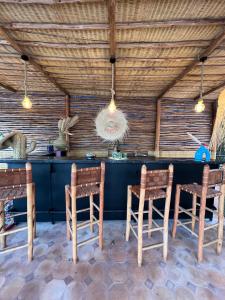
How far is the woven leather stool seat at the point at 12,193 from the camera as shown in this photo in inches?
58.6

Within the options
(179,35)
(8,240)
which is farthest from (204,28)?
(8,240)

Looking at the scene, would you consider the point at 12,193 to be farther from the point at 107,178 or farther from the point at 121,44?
the point at 121,44

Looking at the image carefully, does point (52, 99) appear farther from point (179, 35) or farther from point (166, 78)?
point (179, 35)

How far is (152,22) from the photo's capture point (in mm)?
1775

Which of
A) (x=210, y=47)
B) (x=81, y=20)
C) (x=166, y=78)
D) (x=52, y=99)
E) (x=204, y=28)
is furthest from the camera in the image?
(x=52, y=99)

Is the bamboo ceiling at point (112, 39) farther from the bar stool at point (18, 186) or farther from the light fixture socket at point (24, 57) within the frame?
the bar stool at point (18, 186)

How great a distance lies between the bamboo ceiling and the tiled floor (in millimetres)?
2479

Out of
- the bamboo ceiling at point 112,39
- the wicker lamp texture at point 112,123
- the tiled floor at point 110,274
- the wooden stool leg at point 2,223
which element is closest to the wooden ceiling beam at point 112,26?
the bamboo ceiling at point 112,39

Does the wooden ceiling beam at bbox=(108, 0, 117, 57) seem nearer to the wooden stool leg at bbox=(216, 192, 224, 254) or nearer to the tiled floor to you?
the wooden stool leg at bbox=(216, 192, 224, 254)

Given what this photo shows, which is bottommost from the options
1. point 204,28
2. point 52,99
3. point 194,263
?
point 194,263

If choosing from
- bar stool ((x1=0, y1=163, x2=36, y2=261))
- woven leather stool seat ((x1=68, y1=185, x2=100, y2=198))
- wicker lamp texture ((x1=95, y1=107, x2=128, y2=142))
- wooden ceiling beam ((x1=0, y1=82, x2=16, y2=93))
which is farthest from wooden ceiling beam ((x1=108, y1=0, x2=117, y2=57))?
wooden ceiling beam ((x1=0, y1=82, x2=16, y2=93))

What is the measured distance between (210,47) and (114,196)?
2459 millimetres

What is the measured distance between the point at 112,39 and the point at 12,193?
2100 millimetres

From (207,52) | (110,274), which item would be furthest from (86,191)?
(207,52)
